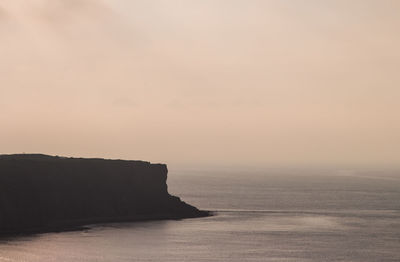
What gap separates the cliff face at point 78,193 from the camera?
11875 cm

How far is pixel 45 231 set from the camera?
369 feet

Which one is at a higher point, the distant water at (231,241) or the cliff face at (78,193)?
the cliff face at (78,193)

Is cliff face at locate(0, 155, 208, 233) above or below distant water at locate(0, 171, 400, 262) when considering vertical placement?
above

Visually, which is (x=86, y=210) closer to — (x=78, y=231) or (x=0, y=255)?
(x=78, y=231)

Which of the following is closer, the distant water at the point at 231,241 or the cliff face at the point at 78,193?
the distant water at the point at 231,241

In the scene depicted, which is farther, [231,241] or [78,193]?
[78,193]

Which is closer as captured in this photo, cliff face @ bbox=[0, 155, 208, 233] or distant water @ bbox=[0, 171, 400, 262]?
distant water @ bbox=[0, 171, 400, 262]

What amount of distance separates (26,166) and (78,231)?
1899cm

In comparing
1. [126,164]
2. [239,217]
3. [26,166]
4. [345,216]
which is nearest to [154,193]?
[126,164]

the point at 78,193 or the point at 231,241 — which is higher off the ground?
the point at 78,193

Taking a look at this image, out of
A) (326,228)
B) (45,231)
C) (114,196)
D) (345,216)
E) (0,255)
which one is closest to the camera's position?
(0,255)

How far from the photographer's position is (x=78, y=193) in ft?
426

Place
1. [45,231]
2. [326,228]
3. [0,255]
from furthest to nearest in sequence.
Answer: [326,228] < [45,231] < [0,255]

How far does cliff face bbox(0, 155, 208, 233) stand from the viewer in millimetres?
118750
